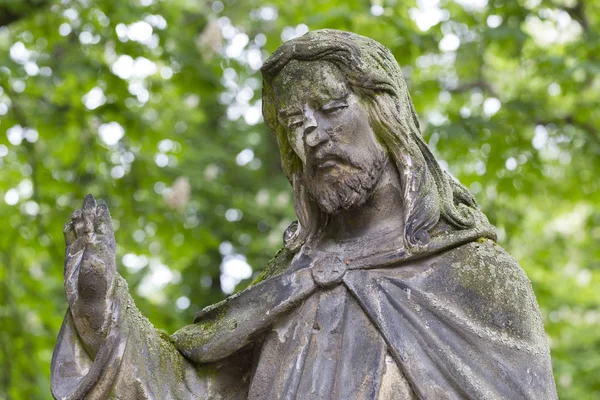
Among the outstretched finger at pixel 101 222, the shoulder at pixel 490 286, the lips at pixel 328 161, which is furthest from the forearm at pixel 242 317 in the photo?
the outstretched finger at pixel 101 222

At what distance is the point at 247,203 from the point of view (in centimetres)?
1194

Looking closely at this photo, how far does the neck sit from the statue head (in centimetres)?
5

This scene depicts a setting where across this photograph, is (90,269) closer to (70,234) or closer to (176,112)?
(70,234)

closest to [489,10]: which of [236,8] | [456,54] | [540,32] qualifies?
[456,54]

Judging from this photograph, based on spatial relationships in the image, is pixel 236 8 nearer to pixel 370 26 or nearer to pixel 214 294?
pixel 370 26

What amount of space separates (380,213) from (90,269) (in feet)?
3.84

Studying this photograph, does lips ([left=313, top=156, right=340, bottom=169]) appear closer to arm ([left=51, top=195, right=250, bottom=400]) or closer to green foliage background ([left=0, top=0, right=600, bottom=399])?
arm ([left=51, top=195, right=250, bottom=400])

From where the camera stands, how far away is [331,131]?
4309 millimetres

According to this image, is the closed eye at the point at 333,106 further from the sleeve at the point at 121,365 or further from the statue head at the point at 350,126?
the sleeve at the point at 121,365

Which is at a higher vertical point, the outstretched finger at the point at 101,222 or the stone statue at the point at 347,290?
the outstretched finger at the point at 101,222

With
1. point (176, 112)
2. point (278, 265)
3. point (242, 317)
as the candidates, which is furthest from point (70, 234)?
point (176, 112)

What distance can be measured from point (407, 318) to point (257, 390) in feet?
2.20

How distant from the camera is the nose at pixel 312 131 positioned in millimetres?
4305

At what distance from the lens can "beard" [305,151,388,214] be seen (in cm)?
434
